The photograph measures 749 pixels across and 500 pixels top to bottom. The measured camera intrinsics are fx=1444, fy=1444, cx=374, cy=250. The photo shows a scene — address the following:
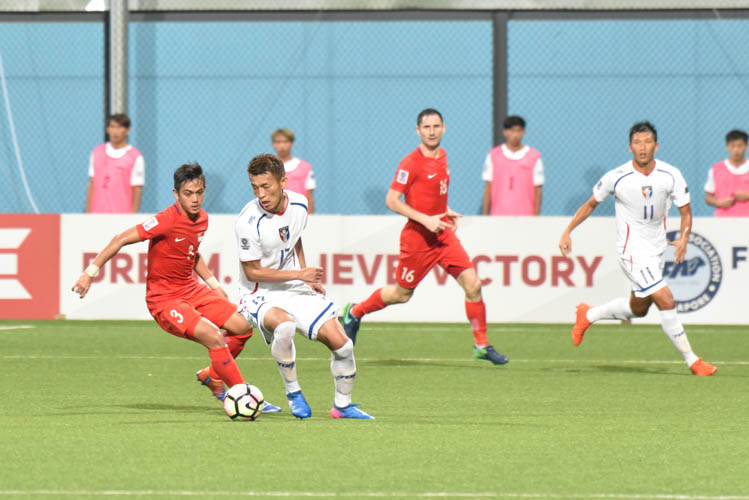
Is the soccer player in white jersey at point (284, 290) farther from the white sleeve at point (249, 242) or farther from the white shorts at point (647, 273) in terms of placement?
the white shorts at point (647, 273)

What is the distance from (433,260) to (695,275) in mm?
4135

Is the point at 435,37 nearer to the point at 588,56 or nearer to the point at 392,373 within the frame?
the point at 588,56

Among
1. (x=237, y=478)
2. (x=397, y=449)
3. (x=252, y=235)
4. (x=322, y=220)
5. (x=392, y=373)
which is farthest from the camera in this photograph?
(x=322, y=220)

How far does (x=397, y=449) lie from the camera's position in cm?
671

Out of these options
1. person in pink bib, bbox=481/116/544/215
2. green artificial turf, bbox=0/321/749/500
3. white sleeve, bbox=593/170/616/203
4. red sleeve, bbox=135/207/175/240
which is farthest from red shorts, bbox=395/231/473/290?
person in pink bib, bbox=481/116/544/215

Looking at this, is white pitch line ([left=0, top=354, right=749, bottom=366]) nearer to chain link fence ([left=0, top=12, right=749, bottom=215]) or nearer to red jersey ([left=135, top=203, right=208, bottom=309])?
red jersey ([left=135, top=203, right=208, bottom=309])

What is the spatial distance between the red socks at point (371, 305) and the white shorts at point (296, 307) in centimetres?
347

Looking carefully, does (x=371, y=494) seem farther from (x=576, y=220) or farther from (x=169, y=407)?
(x=576, y=220)

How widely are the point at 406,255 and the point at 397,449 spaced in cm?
473

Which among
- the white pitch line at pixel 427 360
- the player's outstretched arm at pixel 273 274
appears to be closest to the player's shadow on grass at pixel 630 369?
the white pitch line at pixel 427 360

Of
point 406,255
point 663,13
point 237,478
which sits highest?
point 663,13

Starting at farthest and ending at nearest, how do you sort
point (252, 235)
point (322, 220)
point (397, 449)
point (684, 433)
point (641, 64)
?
point (641, 64) < point (322, 220) < point (252, 235) < point (684, 433) < point (397, 449)

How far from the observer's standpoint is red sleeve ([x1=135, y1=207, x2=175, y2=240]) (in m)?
8.45

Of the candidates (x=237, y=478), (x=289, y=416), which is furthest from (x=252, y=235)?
A: (x=237, y=478)
